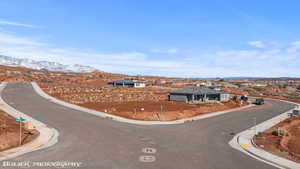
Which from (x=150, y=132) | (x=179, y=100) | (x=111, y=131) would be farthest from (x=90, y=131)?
(x=179, y=100)

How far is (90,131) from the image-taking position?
22.0m

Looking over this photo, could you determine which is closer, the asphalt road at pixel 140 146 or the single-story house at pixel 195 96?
the asphalt road at pixel 140 146

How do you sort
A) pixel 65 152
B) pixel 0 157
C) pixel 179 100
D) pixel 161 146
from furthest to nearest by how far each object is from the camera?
pixel 179 100, pixel 161 146, pixel 65 152, pixel 0 157

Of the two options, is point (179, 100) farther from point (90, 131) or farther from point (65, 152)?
point (65, 152)

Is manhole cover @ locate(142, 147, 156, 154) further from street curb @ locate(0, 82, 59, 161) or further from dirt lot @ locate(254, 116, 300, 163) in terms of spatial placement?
dirt lot @ locate(254, 116, 300, 163)

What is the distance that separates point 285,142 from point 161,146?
1199 cm

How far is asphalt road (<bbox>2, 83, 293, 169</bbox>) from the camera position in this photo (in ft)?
44.9

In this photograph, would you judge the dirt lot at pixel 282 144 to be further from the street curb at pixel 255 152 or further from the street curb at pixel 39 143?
the street curb at pixel 39 143

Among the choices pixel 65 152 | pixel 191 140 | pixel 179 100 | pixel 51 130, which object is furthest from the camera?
pixel 179 100

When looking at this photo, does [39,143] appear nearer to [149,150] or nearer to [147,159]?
[149,150]

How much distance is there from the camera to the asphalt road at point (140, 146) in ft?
44.9

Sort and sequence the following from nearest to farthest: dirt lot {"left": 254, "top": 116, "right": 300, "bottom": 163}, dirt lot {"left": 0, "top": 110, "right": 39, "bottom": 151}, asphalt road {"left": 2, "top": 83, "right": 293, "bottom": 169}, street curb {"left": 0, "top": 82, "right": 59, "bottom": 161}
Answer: asphalt road {"left": 2, "top": 83, "right": 293, "bottom": 169}
street curb {"left": 0, "top": 82, "right": 59, "bottom": 161}
dirt lot {"left": 254, "top": 116, "right": 300, "bottom": 163}
dirt lot {"left": 0, "top": 110, "right": 39, "bottom": 151}

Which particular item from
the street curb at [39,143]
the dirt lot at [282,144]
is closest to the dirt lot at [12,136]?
the street curb at [39,143]

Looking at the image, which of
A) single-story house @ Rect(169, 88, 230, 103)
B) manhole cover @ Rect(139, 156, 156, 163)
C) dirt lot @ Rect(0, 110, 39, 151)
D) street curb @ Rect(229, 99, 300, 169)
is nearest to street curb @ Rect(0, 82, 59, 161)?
dirt lot @ Rect(0, 110, 39, 151)
